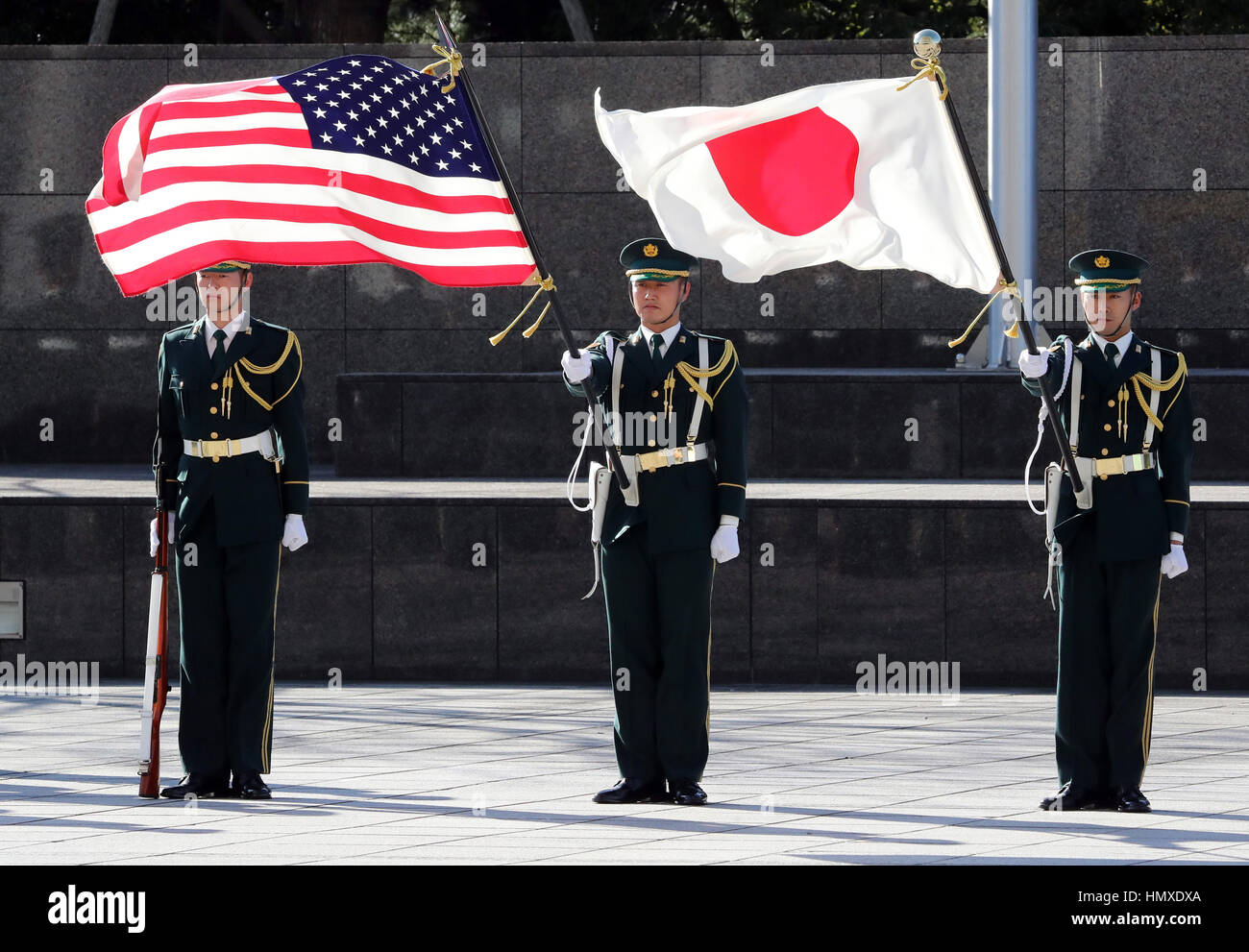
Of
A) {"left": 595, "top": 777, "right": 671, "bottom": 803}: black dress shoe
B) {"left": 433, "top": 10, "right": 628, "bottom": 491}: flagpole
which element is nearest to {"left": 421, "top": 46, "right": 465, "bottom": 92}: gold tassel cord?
{"left": 433, "top": 10, "right": 628, "bottom": 491}: flagpole

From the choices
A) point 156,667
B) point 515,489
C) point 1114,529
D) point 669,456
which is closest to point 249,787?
point 156,667

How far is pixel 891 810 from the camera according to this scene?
8133mm

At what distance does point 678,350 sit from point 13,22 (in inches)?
628

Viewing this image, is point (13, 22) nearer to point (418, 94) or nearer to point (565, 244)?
point (565, 244)

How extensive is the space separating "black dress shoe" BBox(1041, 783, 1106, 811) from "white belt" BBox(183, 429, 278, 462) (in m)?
3.51

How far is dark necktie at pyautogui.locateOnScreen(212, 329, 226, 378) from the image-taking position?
842 cm

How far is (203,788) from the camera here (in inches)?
332

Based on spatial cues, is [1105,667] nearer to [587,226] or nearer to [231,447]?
[231,447]

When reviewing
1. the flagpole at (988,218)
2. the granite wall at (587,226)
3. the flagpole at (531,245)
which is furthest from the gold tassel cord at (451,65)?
the granite wall at (587,226)

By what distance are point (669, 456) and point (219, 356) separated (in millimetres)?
1921

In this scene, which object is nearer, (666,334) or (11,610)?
(666,334)

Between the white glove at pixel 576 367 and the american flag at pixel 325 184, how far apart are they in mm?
397

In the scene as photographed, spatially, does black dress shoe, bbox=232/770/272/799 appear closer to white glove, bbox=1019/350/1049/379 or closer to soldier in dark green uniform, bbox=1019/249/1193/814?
soldier in dark green uniform, bbox=1019/249/1193/814

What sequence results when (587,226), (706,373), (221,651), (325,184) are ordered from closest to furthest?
1. (325,184)
2. (706,373)
3. (221,651)
4. (587,226)
